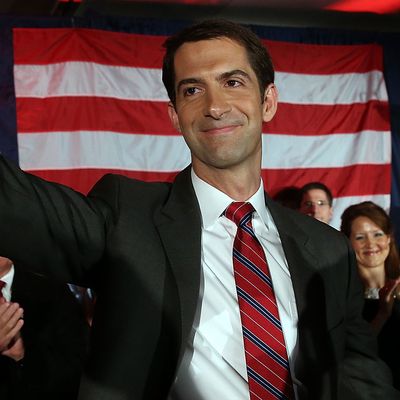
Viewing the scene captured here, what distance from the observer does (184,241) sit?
1.22 metres

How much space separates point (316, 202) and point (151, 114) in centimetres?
105

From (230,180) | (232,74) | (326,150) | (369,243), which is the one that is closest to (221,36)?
(232,74)

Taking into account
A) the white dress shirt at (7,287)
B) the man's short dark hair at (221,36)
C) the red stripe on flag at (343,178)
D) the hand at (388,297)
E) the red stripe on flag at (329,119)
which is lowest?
the hand at (388,297)

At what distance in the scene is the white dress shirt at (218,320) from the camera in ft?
3.86

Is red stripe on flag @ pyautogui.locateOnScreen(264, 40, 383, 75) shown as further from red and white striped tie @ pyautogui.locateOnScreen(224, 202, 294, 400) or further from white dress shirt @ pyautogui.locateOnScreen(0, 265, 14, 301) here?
red and white striped tie @ pyautogui.locateOnScreen(224, 202, 294, 400)

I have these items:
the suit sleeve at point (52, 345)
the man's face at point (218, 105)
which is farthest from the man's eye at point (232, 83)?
the suit sleeve at point (52, 345)

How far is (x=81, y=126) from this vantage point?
3.97m

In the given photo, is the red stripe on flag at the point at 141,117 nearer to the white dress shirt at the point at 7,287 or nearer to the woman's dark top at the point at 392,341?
the woman's dark top at the point at 392,341

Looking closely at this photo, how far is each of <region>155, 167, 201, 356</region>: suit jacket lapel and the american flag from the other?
2688 mm

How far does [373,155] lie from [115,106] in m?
1.64

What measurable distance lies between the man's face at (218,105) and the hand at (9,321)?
738mm

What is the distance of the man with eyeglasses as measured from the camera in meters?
3.76

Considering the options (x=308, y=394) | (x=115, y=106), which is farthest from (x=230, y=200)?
(x=115, y=106)

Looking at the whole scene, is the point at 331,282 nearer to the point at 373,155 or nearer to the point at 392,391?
the point at 392,391
